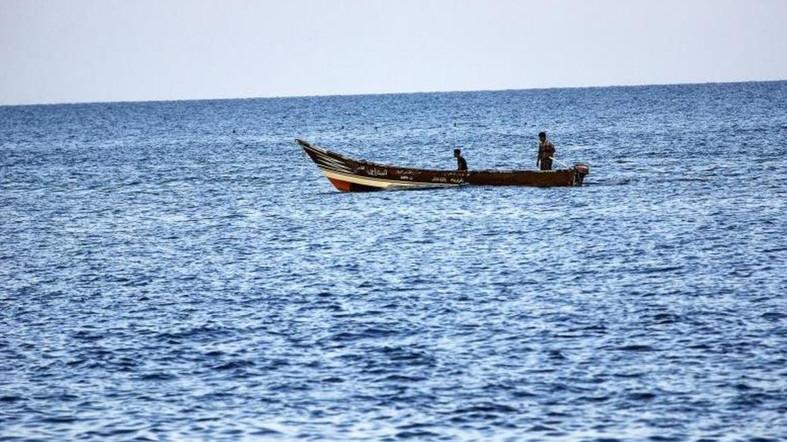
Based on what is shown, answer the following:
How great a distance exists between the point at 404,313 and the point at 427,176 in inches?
999

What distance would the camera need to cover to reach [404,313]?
25531 millimetres

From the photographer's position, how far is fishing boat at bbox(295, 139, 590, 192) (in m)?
49.8

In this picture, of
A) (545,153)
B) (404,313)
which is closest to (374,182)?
(545,153)

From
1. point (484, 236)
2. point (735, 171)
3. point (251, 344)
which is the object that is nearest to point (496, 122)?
Result: point (735, 171)

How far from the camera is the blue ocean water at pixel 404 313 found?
18156 mm

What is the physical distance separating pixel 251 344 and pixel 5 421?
5573mm

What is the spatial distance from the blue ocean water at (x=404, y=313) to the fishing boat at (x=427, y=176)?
0.57m

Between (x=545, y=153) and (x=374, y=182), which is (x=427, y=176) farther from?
(x=545, y=153)

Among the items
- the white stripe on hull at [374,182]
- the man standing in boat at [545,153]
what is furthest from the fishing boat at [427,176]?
the man standing in boat at [545,153]

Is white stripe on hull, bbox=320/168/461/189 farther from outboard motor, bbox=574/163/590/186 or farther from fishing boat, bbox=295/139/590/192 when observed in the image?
outboard motor, bbox=574/163/590/186

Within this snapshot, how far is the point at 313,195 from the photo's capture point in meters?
54.7

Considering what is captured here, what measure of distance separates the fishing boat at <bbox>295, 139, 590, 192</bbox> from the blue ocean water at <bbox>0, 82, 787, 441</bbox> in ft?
1.86

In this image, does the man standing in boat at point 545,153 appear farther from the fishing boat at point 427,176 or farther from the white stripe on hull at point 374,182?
the white stripe on hull at point 374,182

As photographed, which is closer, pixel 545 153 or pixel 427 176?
pixel 545 153
